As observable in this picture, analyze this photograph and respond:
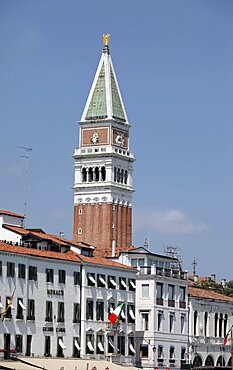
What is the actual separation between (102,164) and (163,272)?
51.4 meters

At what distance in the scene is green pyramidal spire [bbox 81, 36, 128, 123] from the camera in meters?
147

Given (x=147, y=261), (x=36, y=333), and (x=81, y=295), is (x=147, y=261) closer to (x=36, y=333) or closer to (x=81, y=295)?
(x=81, y=295)

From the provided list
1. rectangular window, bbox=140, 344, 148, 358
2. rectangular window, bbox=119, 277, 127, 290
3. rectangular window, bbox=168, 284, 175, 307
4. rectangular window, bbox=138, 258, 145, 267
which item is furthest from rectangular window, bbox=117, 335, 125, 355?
rectangular window, bbox=168, 284, 175, 307

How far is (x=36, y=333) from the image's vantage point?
271ft

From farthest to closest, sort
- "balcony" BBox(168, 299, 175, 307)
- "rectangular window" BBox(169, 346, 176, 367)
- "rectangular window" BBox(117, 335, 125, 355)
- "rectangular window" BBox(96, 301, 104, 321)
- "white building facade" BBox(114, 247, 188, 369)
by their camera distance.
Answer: "rectangular window" BBox(169, 346, 176, 367) → "balcony" BBox(168, 299, 175, 307) → "white building facade" BBox(114, 247, 188, 369) → "rectangular window" BBox(117, 335, 125, 355) → "rectangular window" BBox(96, 301, 104, 321)

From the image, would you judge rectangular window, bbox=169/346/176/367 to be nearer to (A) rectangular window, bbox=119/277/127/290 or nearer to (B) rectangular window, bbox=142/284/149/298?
(B) rectangular window, bbox=142/284/149/298

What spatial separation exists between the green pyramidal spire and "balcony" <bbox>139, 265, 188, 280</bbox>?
157 feet

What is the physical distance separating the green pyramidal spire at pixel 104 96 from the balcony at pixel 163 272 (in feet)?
157

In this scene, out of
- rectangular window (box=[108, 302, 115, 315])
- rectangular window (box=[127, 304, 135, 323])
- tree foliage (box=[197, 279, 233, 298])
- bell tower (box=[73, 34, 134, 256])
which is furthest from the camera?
bell tower (box=[73, 34, 134, 256])

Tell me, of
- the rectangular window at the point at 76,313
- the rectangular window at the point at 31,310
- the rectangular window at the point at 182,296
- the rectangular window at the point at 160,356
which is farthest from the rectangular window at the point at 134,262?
the rectangular window at the point at 31,310

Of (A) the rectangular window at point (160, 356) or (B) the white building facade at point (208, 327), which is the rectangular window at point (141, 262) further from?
(B) the white building facade at point (208, 327)

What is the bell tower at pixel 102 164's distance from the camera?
14762 cm

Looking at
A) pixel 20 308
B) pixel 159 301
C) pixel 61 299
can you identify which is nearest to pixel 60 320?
pixel 61 299

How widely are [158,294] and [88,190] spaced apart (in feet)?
177
